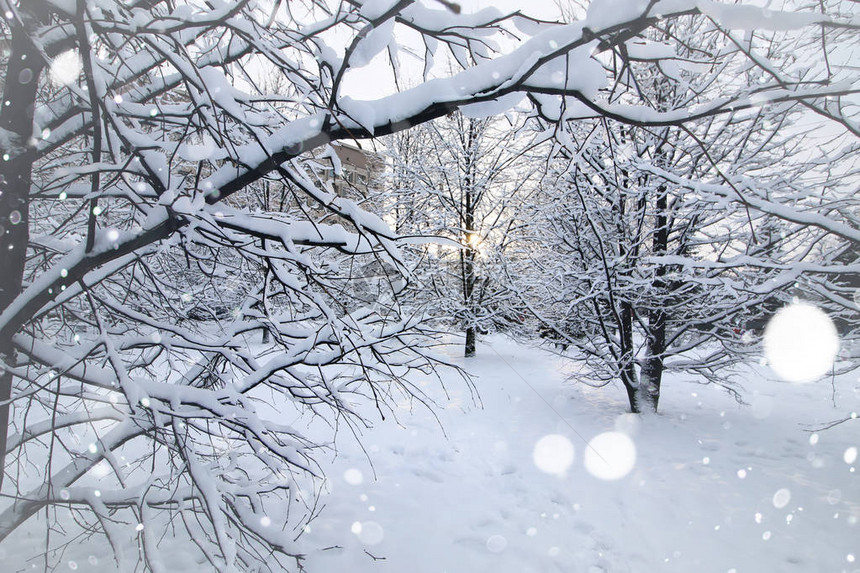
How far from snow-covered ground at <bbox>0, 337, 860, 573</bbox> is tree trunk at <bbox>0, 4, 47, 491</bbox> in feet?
5.63

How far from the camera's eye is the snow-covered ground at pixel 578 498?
3.28m

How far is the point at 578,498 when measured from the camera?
4207 mm

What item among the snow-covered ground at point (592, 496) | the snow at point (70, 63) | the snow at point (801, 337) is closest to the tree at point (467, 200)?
the snow-covered ground at point (592, 496)

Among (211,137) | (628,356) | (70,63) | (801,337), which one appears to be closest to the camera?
(211,137)

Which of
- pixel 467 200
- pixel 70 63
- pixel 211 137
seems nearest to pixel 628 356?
pixel 211 137

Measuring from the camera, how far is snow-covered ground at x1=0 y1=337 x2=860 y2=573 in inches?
129

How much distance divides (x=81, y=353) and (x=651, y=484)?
5156 mm

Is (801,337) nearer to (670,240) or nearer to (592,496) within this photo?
(670,240)

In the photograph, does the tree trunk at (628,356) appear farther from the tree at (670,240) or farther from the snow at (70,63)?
the snow at (70,63)

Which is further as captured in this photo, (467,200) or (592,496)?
(467,200)

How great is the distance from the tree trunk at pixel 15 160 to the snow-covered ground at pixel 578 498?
5.63 feet

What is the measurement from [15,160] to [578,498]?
4.88 metres

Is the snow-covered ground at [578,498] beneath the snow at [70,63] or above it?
beneath

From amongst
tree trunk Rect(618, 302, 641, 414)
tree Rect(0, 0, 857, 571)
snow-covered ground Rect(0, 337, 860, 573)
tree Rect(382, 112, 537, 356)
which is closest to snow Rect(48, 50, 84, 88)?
tree Rect(0, 0, 857, 571)
